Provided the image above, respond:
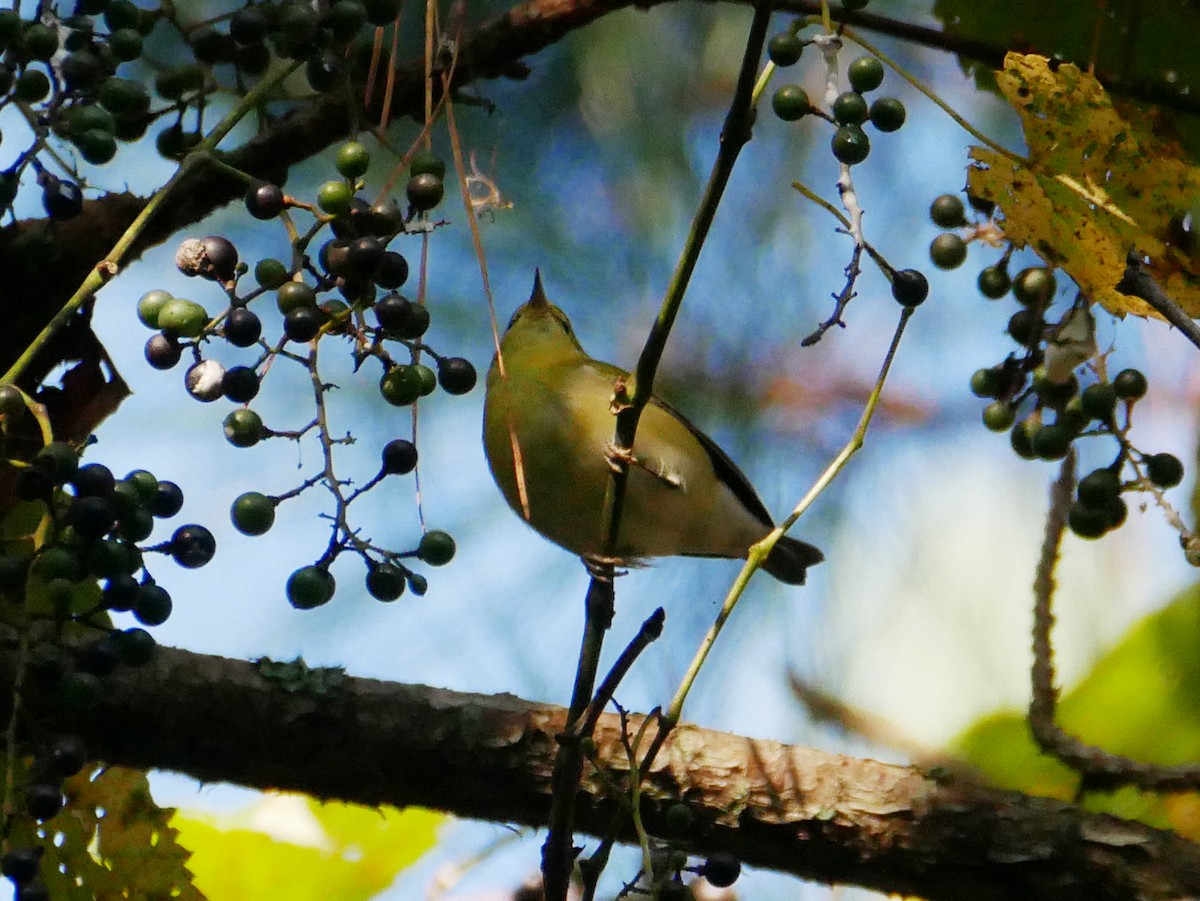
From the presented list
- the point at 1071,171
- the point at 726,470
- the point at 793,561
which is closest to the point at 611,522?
the point at 1071,171

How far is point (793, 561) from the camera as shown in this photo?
353 centimetres

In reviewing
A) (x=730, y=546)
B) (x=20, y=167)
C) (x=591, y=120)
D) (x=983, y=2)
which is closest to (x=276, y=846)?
(x=730, y=546)

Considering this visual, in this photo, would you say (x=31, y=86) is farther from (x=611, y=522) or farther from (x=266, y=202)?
(x=611, y=522)

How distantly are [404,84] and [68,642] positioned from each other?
1214mm

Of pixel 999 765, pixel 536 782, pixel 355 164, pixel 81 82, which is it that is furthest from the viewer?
pixel 999 765

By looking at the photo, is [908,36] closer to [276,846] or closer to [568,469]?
[568,469]

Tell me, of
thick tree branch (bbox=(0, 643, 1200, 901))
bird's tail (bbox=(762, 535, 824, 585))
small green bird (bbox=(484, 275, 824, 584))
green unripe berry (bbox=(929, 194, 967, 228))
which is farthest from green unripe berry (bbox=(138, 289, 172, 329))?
bird's tail (bbox=(762, 535, 824, 585))

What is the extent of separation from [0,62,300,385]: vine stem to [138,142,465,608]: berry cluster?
0.07 meters

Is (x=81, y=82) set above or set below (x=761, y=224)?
below

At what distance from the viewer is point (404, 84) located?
2.71 m

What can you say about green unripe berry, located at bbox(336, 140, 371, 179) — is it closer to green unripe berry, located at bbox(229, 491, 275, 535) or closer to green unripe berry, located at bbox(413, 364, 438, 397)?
green unripe berry, located at bbox(413, 364, 438, 397)

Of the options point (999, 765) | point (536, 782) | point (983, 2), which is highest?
point (983, 2)

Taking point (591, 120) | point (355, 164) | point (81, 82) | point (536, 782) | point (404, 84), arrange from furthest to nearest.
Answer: point (591, 120)
point (404, 84)
point (536, 782)
point (81, 82)
point (355, 164)

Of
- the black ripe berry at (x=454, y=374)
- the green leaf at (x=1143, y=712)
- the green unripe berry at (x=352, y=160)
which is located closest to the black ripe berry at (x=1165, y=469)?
the green leaf at (x=1143, y=712)
